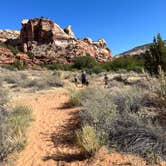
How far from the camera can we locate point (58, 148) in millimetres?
6012

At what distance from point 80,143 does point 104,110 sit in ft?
4.94

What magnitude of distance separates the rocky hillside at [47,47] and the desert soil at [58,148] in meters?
52.2

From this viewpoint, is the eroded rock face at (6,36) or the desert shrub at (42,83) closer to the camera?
the desert shrub at (42,83)

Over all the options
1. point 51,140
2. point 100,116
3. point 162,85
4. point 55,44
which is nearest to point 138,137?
point 100,116

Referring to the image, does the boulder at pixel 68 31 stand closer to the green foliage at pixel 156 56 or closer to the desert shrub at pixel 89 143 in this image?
the green foliage at pixel 156 56

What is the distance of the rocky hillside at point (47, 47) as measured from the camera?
212 ft

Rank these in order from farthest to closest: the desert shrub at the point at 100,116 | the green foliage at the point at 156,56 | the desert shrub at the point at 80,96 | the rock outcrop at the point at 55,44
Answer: the rock outcrop at the point at 55,44
the green foliage at the point at 156,56
the desert shrub at the point at 80,96
the desert shrub at the point at 100,116

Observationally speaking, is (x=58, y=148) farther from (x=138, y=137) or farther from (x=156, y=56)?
(x=156, y=56)

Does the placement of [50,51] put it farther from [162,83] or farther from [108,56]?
[162,83]

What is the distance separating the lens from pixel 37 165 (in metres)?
5.34

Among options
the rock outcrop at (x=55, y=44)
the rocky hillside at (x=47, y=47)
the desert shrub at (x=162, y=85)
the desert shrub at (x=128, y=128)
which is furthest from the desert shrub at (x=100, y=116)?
the rock outcrop at (x=55, y=44)

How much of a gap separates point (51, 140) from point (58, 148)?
546mm

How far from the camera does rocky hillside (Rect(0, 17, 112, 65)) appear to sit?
64.7m

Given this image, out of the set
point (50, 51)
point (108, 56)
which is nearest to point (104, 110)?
point (50, 51)
